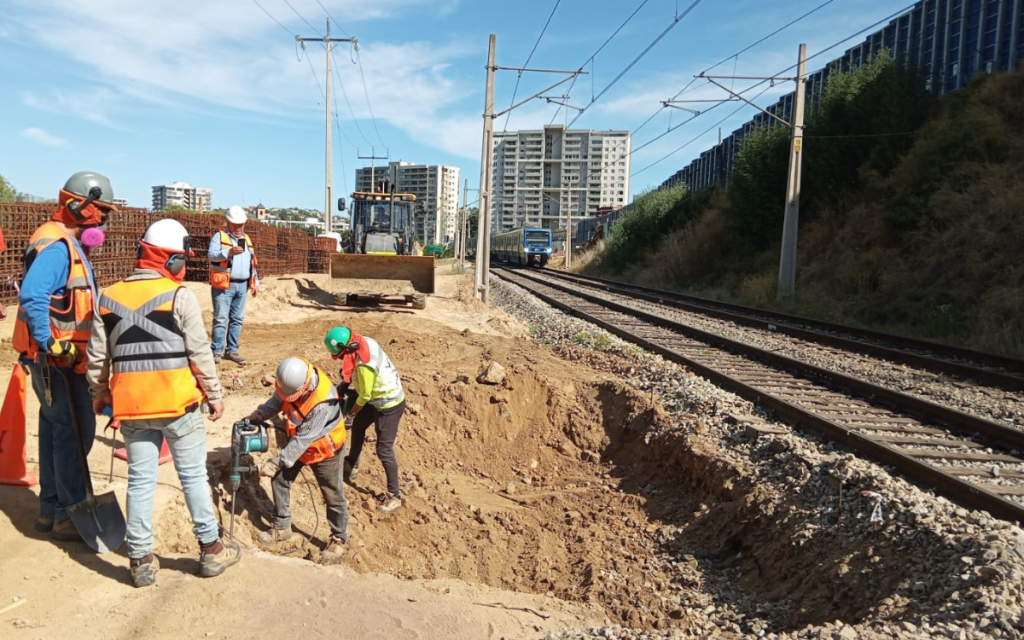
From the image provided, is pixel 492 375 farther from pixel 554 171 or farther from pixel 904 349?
pixel 554 171

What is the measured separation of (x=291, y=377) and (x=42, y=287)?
1490 millimetres

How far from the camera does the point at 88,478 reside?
4.15 meters

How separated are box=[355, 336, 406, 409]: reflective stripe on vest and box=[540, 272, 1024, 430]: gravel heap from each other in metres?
6.07

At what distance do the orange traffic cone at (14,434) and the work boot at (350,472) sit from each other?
235cm

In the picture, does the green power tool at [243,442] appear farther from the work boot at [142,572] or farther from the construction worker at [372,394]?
the construction worker at [372,394]

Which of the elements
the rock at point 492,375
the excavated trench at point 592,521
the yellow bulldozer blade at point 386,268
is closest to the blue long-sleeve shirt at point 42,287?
the excavated trench at point 592,521

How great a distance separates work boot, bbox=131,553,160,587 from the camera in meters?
3.69

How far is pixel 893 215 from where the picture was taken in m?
18.8

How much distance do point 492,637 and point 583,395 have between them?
5.10m

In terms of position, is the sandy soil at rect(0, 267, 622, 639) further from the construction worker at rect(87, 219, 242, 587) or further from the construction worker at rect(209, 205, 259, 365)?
the construction worker at rect(209, 205, 259, 365)

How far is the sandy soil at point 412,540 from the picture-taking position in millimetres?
3600

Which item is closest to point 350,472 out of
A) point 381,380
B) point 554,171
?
point 381,380

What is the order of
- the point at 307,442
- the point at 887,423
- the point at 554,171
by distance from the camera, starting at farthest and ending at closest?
the point at 554,171, the point at 887,423, the point at 307,442

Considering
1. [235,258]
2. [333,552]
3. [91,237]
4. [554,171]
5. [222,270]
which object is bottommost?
[333,552]
